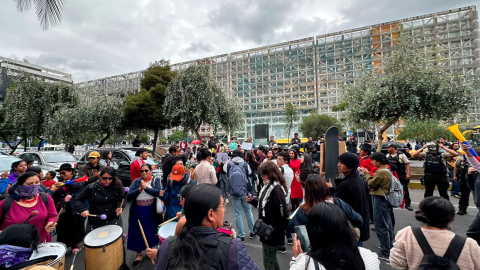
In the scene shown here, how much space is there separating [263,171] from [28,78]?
2138 centimetres

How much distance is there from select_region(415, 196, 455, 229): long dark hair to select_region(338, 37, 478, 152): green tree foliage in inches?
395

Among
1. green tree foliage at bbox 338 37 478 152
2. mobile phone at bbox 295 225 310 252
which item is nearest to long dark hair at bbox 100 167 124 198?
mobile phone at bbox 295 225 310 252

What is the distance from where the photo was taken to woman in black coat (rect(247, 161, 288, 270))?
10.1 ft

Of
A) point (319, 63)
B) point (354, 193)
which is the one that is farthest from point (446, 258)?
point (319, 63)

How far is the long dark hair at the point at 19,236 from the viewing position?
2217 millimetres

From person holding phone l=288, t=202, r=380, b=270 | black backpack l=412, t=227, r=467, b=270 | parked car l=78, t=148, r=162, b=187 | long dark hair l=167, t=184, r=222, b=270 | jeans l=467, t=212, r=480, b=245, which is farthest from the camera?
parked car l=78, t=148, r=162, b=187

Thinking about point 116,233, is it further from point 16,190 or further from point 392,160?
point 392,160

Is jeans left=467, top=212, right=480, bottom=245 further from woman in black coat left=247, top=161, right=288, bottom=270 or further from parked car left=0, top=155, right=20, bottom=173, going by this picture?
parked car left=0, top=155, right=20, bottom=173

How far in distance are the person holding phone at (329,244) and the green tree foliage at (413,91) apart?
10733 mm

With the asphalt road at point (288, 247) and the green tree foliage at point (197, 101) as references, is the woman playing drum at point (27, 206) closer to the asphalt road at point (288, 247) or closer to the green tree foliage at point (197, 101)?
the asphalt road at point (288, 247)

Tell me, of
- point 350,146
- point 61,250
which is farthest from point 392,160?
point 61,250

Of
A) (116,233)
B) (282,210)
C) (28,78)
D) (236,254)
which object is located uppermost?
(28,78)

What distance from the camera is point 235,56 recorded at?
2343 inches

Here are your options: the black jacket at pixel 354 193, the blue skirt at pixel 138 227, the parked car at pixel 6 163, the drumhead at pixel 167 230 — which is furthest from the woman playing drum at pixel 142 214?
the parked car at pixel 6 163
